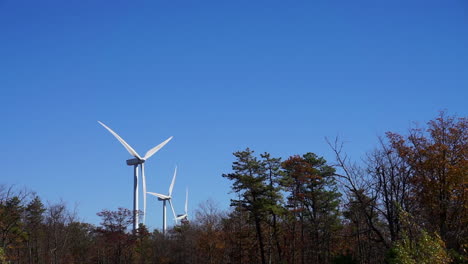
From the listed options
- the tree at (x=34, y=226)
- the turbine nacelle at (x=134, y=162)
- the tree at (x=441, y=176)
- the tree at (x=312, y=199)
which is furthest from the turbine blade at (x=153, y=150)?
the tree at (x=441, y=176)

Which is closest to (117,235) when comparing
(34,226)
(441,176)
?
(34,226)

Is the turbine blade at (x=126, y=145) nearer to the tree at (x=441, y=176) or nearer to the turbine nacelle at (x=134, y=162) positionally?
the turbine nacelle at (x=134, y=162)

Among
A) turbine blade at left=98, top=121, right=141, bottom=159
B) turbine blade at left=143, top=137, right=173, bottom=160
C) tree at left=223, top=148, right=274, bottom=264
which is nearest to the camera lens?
tree at left=223, top=148, right=274, bottom=264

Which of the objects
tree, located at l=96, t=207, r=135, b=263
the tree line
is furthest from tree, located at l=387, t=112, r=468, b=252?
tree, located at l=96, t=207, r=135, b=263

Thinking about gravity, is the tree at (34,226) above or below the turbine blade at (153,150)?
below

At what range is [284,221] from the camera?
45.8m

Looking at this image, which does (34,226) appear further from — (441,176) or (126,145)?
(441,176)

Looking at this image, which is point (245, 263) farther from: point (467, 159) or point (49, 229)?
point (467, 159)

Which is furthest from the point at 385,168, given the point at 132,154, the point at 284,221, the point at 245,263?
the point at 132,154

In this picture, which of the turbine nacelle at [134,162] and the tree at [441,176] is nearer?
the tree at [441,176]

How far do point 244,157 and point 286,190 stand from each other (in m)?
4.68

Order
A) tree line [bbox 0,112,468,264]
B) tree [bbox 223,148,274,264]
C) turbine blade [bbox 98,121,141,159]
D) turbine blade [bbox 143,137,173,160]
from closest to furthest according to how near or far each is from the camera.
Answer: tree line [bbox 0,112,468,264], tree [bbox 223,148,274,264], turbine blade [bbox 98,121,141,159], turbine blade [bbox 143,137,173,160]

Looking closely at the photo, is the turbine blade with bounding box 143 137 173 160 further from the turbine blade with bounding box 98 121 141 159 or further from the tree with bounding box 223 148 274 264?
the tree with bounding box 223 148 274 264

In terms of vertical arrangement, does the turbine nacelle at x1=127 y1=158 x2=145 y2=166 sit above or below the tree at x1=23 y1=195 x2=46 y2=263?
above
